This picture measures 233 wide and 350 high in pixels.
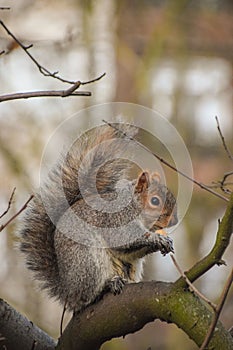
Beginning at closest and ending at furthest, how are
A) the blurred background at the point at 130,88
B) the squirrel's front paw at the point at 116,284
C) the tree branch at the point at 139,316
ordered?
the tree branch at the point at 139,316 < the squirrel's front paw at the point at 116,284 < the blurred background at the point at 130,88

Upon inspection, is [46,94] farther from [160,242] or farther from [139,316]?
[160,242]

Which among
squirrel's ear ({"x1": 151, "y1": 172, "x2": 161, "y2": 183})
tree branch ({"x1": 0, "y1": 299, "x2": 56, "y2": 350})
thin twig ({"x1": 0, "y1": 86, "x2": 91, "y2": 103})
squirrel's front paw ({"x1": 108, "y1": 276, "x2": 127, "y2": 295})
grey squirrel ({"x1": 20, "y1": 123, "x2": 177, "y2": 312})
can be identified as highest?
thin twig ({"x1": 0, "y1": 86, "x2": 91, "y2": 103})

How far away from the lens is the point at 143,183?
2.81m

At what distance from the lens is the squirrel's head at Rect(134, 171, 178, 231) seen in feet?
9.05

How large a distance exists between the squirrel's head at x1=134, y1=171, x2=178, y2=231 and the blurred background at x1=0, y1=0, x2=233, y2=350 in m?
1.27

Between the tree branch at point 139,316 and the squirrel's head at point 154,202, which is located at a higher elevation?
the squirrel's head at point 154,202

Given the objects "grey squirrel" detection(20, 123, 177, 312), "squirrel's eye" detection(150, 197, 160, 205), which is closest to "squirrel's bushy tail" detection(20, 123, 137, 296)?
"grey squirrel" detection(20, 123, 177, 312)

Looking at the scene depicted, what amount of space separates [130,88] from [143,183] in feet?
11.8


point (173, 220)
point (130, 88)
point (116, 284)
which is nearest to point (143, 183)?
point (173, 220)

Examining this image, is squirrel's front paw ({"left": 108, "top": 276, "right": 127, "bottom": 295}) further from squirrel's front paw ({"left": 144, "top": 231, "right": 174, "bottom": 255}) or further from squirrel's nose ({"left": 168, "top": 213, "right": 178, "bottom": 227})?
squirrel's nose ({"left": 168, "top": 213, "right": 178, "bottom": 227})

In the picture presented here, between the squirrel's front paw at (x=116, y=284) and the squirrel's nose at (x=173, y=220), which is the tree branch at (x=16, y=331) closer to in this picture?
the squirrel's front paw at (x=116, y=284)

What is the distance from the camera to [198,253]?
558 centimetres

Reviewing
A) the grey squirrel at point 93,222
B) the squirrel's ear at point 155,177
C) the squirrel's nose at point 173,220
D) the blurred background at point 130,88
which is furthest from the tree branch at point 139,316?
the blurred background at point 130,88

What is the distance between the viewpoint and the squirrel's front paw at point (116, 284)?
2.46m
